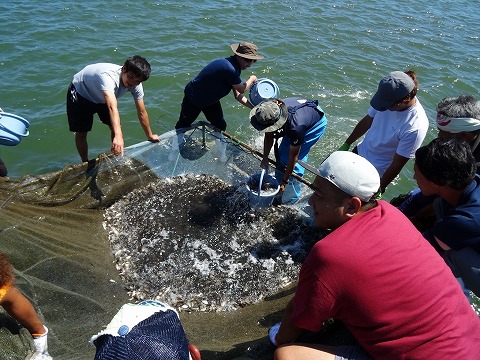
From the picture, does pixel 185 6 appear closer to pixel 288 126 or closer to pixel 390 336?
pixel 288 126

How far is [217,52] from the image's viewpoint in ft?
32.4

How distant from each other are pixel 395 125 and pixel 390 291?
2.40 m

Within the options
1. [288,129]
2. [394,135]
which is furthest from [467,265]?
[288,129]

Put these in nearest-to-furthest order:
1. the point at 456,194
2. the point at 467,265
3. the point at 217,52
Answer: the point at 456,194, the point at 467,265, the point at 217,52

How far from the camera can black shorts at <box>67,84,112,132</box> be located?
16.6 feet

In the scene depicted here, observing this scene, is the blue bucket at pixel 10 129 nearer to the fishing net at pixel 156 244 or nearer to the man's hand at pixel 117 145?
the fishing net at pixel 156 244

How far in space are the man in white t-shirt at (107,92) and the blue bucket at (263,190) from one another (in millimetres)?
1185

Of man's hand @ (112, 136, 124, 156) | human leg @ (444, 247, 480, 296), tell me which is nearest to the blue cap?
human leg @ (444, 247, 480, 296)

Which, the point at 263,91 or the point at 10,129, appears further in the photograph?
the point at 263,91

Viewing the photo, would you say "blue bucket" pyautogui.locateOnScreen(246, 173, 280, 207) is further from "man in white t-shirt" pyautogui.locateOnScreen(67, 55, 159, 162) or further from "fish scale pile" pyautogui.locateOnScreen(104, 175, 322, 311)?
"man in white t-shirt" pyautogui.locateOnScreen(67, 55, 159, 162)

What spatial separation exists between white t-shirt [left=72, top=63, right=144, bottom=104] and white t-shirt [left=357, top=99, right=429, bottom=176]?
103 inches

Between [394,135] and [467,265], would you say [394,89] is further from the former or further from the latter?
[467,265]

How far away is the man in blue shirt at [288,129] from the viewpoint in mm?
4344

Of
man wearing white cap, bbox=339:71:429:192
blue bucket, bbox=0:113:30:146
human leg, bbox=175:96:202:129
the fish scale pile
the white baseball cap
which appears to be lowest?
the fish scale pile
